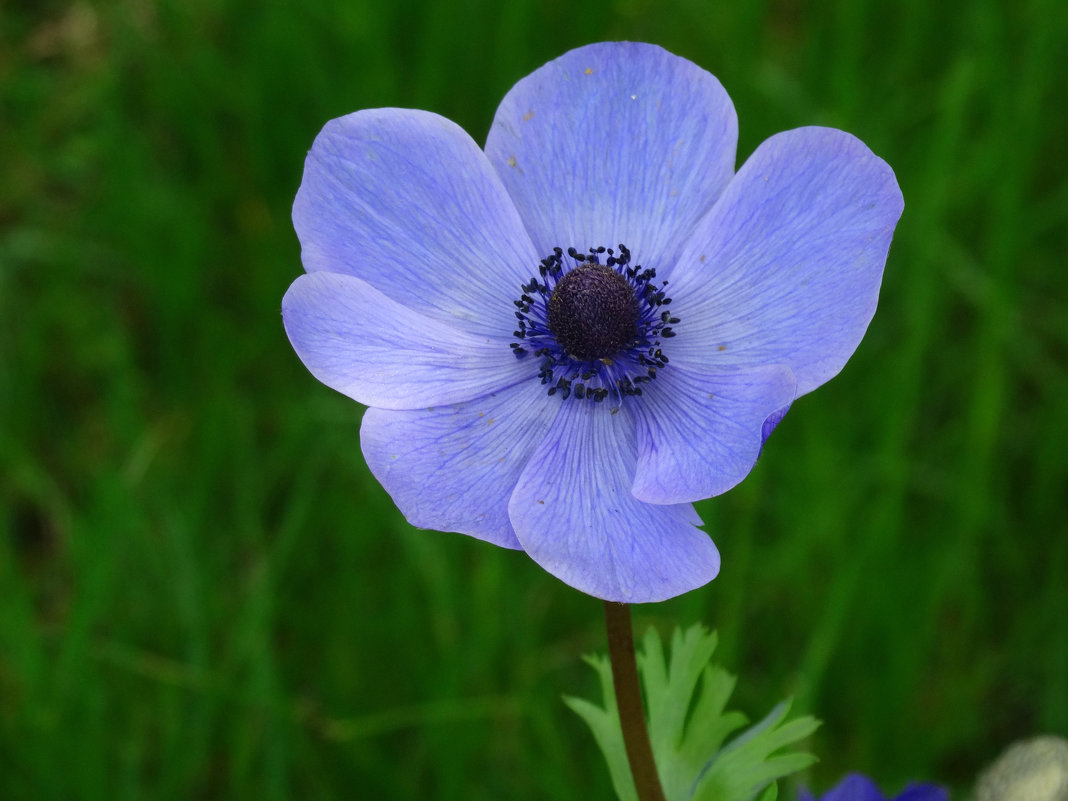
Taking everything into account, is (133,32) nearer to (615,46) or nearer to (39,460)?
(39,460)

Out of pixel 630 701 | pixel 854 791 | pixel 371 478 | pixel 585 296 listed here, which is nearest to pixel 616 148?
pixel 585 296

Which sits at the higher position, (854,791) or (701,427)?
(701,427)

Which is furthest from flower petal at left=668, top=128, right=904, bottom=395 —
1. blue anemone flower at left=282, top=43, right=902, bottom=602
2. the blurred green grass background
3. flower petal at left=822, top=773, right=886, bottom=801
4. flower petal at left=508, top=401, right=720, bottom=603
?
the blurred green grass background

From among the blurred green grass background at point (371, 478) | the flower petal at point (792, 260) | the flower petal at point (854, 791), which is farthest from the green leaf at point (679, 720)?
the blurred green grass background at point (371, 478)

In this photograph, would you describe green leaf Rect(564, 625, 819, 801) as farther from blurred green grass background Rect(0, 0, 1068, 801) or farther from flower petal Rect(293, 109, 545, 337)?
blurred green grass background Rect(0, 0, 1068, 801)

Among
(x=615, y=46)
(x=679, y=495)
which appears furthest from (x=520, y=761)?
(x=615, y=46)

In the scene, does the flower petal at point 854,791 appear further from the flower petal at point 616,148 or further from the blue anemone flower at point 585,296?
the flower petal at point 616,148

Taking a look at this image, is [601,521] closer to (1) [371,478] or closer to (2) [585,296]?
(2) [585,296]

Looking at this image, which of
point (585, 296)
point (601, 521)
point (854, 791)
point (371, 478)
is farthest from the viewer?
point (371, 478)
